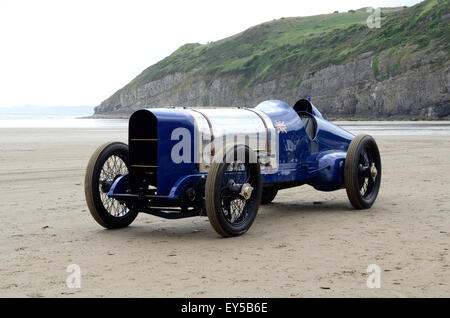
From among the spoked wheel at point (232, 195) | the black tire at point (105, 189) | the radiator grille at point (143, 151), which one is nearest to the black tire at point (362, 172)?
the spoked wheel at point (232, 195)

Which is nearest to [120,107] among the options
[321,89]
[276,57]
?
[276,57]

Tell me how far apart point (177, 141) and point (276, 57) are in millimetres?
123372

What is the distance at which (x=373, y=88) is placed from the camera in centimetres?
8650

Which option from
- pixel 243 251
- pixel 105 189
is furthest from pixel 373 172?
pixel 105 189

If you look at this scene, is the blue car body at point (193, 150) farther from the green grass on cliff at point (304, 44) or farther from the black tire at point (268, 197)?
the green grass on cliff at point (304, 44)

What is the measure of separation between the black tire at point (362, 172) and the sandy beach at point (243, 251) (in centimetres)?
24

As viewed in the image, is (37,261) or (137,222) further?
(137,222)

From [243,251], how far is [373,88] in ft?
272

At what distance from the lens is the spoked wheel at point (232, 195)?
696 centimetres

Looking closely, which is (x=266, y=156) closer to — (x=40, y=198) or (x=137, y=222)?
(x=137, y=222)

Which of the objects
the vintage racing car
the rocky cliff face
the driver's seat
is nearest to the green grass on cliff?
the rocky cliff face

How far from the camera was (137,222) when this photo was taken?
872 cm

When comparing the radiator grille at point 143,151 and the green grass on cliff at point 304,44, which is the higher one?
the green grass on cliff at point 304,44
